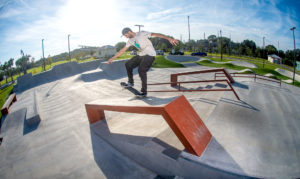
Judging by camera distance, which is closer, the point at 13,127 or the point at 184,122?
the point at 184,122

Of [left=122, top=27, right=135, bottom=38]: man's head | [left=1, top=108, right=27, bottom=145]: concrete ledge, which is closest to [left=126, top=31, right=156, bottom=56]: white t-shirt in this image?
[left=122, top=27, right=135, bottom=38]: man's head

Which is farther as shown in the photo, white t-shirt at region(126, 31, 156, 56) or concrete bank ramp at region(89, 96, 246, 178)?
white t-shirt at region(126, 31, 156, 56)

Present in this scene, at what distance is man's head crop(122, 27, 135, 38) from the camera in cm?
407

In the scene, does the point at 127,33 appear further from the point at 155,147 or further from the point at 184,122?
the point at 155,147

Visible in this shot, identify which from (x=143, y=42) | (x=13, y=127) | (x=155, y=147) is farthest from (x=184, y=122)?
(x=13, y=127)

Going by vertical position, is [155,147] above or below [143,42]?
below

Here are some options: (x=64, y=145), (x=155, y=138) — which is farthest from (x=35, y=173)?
(x=155, y=138)

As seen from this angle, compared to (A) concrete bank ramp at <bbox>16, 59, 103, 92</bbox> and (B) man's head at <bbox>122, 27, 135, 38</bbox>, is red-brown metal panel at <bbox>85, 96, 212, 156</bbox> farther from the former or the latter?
(A) concrete bank ramp at <bbox>16, 59, 103, 92</bbox>

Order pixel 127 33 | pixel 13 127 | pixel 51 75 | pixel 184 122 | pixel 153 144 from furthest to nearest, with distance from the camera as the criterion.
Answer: pixel 51 75 < pixel 13 127 < pixel 127 33 < pixel 153 144 < pixel 184 122

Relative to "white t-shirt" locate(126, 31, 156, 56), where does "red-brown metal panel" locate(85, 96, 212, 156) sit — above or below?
below

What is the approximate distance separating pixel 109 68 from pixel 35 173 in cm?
1400

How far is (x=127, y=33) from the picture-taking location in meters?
4.11

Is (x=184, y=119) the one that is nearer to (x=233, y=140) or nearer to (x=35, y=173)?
(x=233, y=140)

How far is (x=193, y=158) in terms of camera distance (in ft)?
7.86
